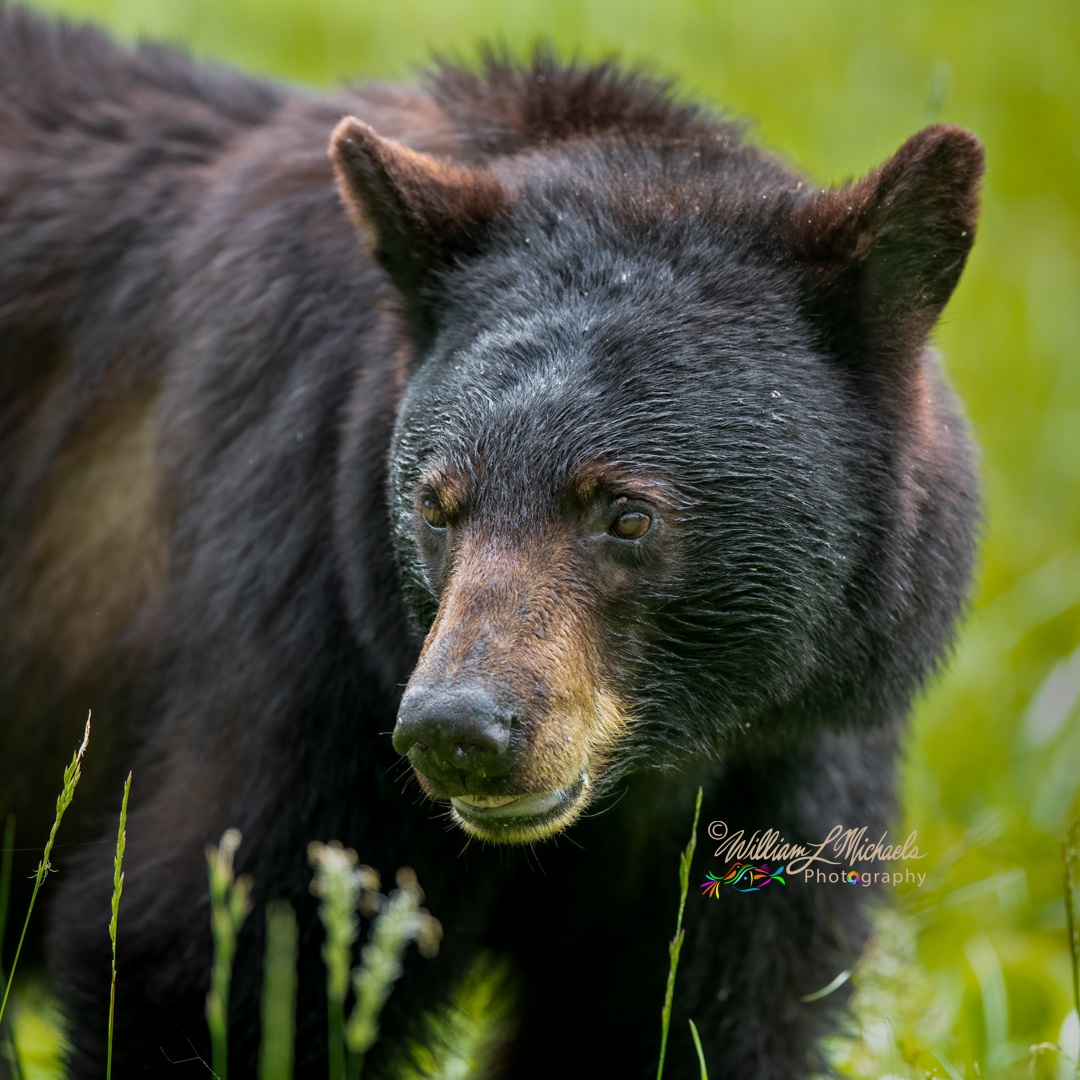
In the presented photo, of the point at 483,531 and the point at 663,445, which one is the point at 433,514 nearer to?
the point at 483,531

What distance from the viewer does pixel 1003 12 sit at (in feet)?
39.4

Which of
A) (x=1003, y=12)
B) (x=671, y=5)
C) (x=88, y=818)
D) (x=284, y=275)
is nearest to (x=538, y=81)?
(x=284, y=275)

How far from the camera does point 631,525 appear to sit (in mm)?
3471

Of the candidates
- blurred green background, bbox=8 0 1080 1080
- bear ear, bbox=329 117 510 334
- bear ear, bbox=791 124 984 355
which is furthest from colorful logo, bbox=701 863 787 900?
bear ear, bbox=329 117 510 334

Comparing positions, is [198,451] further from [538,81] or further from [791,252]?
[791,252]

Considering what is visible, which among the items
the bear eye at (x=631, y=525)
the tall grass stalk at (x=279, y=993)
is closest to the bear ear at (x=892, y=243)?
the bear eye at (x=631, y=525)

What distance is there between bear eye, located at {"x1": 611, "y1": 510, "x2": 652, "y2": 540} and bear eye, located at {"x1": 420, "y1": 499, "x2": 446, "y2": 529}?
378 mm

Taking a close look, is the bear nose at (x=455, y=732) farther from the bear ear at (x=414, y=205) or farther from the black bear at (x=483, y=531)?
the bear ear at (x=414, y=205)

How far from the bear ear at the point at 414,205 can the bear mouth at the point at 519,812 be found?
1.18m

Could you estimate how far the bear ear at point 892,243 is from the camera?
11.8ft

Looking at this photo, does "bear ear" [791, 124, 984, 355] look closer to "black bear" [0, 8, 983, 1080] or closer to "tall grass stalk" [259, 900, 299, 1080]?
"black bear" [0, 8, 983, 1080]

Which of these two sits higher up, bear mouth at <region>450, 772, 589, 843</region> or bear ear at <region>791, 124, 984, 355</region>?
bear ear at <region>791, 124, 984, 355</region>

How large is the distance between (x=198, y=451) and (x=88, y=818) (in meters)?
1.02

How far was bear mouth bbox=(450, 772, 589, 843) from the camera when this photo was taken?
3256mm
